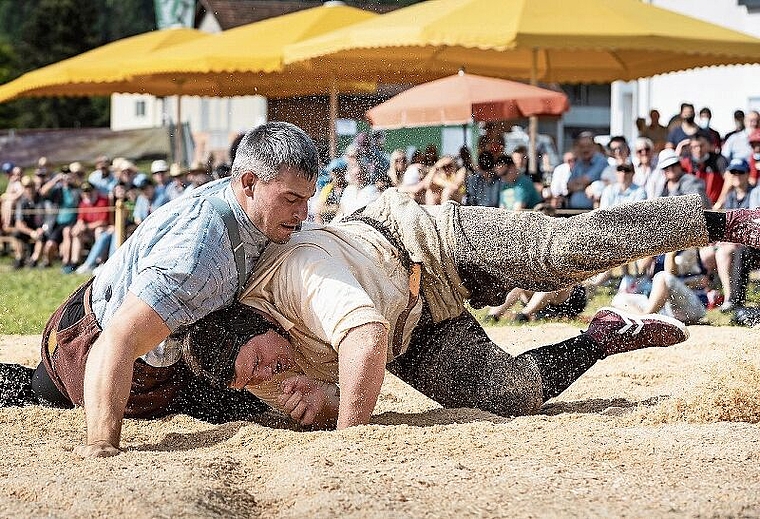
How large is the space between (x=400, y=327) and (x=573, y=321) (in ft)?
12.7

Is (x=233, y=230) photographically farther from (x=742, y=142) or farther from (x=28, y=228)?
(x=28, y=228)

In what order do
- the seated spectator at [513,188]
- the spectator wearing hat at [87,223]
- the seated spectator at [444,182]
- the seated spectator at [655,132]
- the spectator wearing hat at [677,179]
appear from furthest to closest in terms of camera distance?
the spectator wearing hat at [87,223] → the seated spectator at [655,132] → the seated spectator at [513,188] → the seated spectator at [444,182] → the spectator wearing hat at [677,179]

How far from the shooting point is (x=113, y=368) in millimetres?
3434

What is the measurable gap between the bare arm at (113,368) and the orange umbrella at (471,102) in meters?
7.00

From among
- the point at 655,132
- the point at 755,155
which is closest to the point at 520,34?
the point at 755,155

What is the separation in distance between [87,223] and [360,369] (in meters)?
11.3

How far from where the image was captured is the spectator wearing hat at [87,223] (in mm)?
13906

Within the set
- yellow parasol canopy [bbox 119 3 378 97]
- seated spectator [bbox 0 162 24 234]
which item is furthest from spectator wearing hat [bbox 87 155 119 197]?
yellow parasol canopy [bbox 119 3 378 97]

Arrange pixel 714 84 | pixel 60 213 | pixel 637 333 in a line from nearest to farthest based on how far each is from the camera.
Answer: pixel 637 333, pixel 60 213, pixel 714 84

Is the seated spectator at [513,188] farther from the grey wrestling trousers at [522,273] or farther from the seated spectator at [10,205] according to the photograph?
the seated spectator at [10,205]

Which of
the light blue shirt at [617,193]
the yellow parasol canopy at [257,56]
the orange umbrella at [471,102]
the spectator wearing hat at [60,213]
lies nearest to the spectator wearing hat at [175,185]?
the yellow parasol canopy at [257,56]

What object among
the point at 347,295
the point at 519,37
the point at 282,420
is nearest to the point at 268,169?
the point at 347,295

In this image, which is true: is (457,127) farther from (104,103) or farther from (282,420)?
(104,103)

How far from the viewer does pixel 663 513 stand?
8.96 feet
